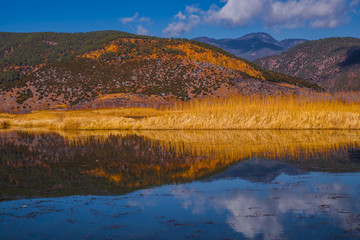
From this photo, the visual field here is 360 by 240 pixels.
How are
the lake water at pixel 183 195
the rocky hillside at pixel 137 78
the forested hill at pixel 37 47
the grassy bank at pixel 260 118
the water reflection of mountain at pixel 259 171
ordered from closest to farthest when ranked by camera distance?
the lake water at pixel 183 195 → the water reflection of mountain at pixel 259 171 → the grassy bank at pixel 260 118 → the rocky hillside at pixel 137 78 → the forested hill at pixel 37 47

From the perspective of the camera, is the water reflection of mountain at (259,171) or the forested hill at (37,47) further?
the forested hill at (37,47)

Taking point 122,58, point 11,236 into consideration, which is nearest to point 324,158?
point 11,236

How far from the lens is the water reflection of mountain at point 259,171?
7688 mm

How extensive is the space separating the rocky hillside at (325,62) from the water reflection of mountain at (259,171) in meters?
105

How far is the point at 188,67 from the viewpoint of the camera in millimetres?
64938

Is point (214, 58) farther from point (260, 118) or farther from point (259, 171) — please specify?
point (259, 171)

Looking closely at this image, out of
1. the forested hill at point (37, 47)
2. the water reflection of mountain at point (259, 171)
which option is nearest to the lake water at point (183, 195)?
the water reflection of mountain at point (259, 171)

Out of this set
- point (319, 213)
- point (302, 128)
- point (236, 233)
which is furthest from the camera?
point (302, 128)

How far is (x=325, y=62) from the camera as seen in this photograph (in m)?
132

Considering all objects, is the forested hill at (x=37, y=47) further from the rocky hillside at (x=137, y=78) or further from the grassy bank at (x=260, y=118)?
the grassy bank at (x=260, y=118)

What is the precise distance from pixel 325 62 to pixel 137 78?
94.1 meters

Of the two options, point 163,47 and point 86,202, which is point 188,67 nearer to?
point 163,47

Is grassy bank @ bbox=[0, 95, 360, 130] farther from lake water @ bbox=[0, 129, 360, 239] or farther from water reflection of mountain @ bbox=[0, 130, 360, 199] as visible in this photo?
lake water @ bbox=[0, 129, 360, 239]

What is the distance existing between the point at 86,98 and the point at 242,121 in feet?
130
